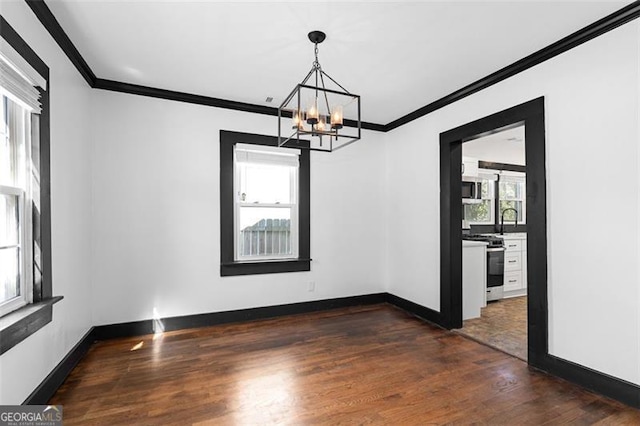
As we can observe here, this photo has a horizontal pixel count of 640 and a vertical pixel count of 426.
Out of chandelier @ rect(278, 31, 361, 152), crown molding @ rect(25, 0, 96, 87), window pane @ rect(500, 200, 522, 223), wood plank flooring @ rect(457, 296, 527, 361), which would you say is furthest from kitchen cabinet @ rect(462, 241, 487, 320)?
crown molding @ rect(25, 0, 96, 87)

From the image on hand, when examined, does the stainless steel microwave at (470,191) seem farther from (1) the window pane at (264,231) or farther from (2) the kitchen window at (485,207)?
(1) the window pane at (264,231)

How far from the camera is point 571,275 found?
8.26 ft

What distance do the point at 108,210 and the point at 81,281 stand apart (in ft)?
2.52

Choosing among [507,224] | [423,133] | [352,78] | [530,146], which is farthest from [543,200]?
[507,224]

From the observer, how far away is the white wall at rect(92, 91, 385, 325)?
3.33 meters

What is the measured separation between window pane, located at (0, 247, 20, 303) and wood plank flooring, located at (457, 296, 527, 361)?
389 cm

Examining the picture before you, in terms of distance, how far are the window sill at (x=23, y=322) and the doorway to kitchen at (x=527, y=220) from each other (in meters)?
3.63

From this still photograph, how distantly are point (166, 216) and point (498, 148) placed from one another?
5.62m

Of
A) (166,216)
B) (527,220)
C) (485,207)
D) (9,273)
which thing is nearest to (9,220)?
(9,273)

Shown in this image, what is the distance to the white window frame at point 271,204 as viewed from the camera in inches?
156

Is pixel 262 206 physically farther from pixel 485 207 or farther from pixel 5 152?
pixel 485 207

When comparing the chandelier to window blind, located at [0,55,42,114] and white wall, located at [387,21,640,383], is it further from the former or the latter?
white wall, located at [387,21,640,383]

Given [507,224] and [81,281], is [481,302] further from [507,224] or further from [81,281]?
[81,281]

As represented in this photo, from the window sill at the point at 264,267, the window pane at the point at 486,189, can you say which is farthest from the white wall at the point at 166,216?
the window pane at the point at 486,189
